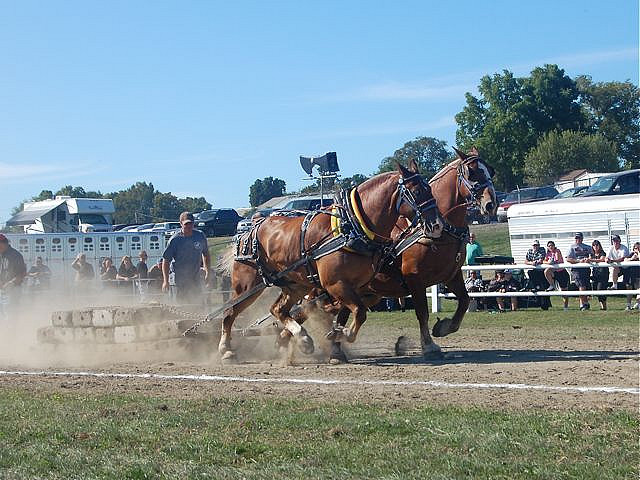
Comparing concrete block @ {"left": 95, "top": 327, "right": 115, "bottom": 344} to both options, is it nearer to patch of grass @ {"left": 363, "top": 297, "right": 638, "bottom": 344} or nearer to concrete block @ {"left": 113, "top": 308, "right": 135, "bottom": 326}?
concrete block @ {"left": 113, "top": 308, "right": 135, "bottom": 326}

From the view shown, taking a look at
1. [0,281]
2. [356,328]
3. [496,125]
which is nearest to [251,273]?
[356,328]

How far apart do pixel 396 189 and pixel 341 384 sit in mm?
2772

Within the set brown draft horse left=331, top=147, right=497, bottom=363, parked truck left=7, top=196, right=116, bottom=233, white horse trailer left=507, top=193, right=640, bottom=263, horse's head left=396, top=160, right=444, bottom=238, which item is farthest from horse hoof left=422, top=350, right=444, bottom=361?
parked truck left=7, top=196, right=116, bottom=233

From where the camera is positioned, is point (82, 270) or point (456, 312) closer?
point (456, 312)

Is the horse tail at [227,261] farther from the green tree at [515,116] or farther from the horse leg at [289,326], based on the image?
the green tree at [515,116]

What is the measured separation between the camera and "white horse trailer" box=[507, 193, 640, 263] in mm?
26016

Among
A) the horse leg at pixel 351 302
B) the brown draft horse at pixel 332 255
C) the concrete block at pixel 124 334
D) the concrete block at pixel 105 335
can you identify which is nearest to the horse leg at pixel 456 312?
the brown draft horse at pixel 332 255

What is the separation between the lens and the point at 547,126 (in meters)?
80.9

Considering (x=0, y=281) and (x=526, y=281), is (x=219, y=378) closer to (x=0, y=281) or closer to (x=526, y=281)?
(x=0, y=281)

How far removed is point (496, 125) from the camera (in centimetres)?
7850

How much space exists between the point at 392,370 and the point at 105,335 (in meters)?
5.02

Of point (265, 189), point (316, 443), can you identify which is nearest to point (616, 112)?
point (265, 189)

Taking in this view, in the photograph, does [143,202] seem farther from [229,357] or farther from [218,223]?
[229,357]

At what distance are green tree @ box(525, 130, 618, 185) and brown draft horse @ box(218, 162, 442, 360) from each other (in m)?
61.5
